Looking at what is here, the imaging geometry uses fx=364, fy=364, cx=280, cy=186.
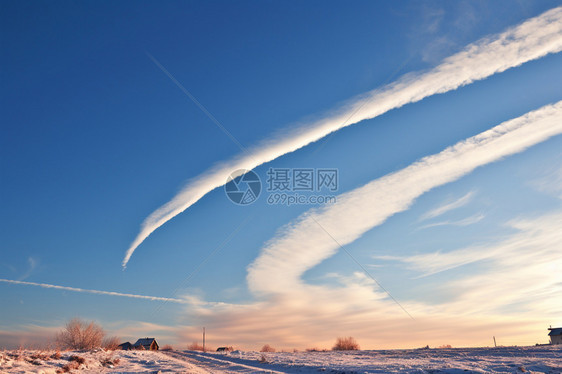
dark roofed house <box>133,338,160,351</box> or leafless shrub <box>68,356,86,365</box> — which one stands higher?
leafless shrub <box>68,356,86,365</box>

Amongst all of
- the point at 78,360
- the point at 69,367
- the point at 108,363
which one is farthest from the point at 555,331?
A: the point at 69,367

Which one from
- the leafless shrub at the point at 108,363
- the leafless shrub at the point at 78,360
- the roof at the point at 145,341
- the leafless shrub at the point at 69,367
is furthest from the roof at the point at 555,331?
the leafless shrub at the point at 69,367

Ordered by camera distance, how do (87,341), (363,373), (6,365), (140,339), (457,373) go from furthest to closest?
(140,339) < (87,341) < (363,373) < (457,373) < (6,365)

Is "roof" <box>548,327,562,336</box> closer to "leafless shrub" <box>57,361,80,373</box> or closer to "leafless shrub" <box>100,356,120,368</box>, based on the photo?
"leafless shrub" <box>100,356,120,368</box>

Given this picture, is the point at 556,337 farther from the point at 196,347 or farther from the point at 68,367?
the point at 68,367

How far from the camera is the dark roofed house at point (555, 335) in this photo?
310 feet

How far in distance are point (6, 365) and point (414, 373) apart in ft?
58.5

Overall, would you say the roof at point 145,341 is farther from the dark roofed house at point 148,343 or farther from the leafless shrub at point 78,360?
the leafless shrub at point 78,360

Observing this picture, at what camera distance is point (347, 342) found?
75625mm

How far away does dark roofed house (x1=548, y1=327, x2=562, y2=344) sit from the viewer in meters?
94.5

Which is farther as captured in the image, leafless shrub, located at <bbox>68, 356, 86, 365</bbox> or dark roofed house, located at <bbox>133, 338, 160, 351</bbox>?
dark roofed house, located at <bbox>133, 338, 160, 351</bbox>

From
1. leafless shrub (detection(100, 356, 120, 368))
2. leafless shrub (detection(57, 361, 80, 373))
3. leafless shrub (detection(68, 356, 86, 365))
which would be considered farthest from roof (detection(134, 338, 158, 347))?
leafless shrub (detection(57, 361, 80, 373))

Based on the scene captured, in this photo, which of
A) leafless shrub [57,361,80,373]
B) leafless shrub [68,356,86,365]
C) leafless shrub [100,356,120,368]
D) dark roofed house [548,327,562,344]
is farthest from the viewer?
dark roofed house [548,327,562,344]

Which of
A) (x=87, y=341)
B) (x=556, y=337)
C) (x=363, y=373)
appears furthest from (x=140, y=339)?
(x=556, y=337)
